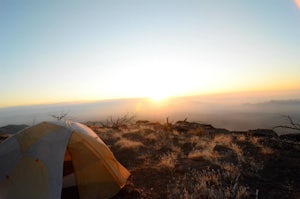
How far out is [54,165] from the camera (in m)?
6.74

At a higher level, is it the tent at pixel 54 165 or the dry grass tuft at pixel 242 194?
the tent at pixel 54 165

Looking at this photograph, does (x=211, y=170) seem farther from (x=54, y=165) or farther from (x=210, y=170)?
(x=54, y=165)

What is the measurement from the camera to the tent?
6.54 metres

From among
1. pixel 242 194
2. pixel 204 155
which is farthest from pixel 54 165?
pixel 204 155

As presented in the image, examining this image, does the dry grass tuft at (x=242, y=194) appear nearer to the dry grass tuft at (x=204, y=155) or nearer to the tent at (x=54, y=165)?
the tent at (x=54, y=165)

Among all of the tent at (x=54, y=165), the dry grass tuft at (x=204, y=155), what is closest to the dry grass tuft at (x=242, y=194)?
the tent at (x=54, y=165)

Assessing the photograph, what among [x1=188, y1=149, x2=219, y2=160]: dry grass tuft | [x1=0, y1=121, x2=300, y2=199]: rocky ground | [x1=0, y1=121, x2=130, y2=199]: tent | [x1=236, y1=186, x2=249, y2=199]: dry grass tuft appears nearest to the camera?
[x1=0, y1=121, x2=130, y2=199]: tent

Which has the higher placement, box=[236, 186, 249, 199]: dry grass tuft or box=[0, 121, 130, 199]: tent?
box=[0, 121, 130, 199]: tent

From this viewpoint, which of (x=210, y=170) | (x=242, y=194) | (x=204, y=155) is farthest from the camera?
(x=204, y=155)

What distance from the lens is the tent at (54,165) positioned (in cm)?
654

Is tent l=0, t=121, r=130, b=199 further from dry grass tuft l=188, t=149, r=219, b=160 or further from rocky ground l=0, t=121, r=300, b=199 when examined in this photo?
dry grass tuft l=188, t=149, r=219, b=160

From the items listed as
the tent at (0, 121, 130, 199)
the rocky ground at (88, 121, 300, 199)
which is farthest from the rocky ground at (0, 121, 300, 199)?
the tent at (0, 121, 130, 199)

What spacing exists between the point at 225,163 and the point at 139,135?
26.7 feet

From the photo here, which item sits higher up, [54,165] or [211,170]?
[54,165]
